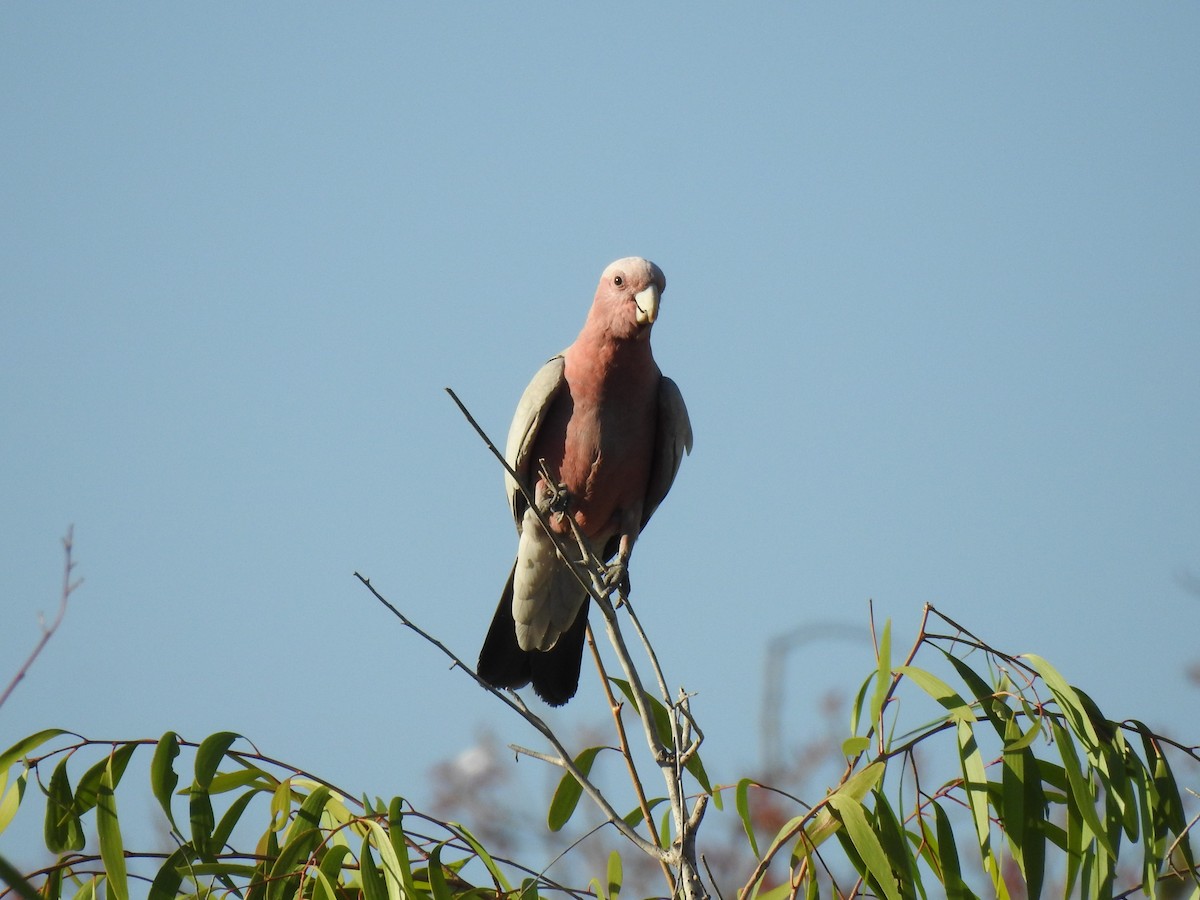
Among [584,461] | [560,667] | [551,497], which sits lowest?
[560,667]

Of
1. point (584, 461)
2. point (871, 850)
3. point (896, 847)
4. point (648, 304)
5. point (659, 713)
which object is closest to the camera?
point (871, 850)

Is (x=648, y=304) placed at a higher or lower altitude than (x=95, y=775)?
higher

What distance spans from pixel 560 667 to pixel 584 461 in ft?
2.97

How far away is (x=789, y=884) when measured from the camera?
2.27 m

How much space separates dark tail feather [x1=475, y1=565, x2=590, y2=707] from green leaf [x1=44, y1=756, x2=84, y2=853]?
2180 millimetres

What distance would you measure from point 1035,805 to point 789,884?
49 centimetres

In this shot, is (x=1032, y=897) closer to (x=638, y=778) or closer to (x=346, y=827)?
(x=638, y=778)

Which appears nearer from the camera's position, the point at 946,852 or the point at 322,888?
the point at 322,888

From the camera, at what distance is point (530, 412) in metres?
4.09

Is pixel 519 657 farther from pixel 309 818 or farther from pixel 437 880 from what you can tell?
pixel 437 880

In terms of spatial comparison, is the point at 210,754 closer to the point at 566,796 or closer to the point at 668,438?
the point at 566,796

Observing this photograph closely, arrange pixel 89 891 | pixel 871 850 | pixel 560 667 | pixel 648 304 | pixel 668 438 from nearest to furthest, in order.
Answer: pixel 871 850, pixel 89 891, pixel 648 304, pixel 668 438, pixel 560 667

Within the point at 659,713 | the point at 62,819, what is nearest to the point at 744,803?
the point at 659,713

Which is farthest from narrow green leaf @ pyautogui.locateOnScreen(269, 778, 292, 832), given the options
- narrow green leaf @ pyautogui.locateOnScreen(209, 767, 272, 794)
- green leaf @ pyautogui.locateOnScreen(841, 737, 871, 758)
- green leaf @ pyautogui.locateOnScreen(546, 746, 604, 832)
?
green leaf @ pyautogui.locateOnScreen(841, 737, 871, 758)
